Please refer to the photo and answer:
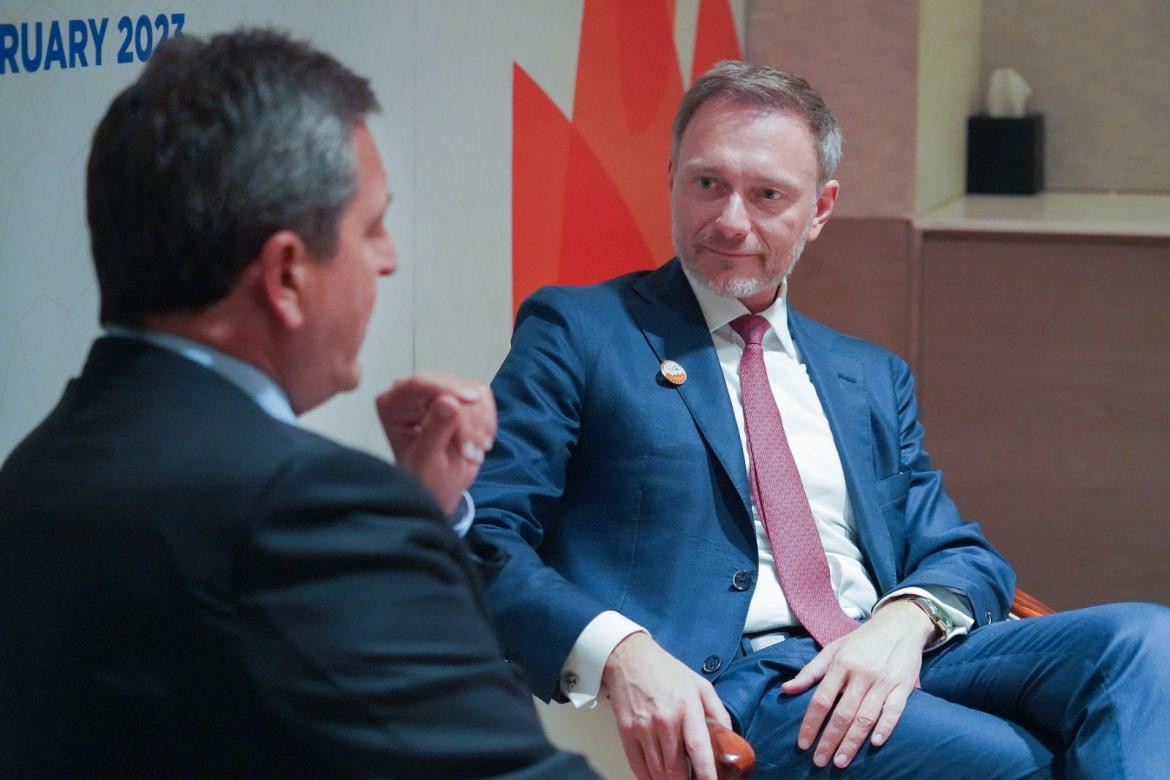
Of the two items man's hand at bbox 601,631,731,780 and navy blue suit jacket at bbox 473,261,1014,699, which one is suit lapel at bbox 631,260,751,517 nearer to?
navy blue suit jacket at bbox 473,261,1014,699

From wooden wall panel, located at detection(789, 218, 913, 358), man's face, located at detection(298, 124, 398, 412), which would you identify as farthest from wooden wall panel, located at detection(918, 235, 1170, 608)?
man's face, located at detection(298, 124, 398, 412)

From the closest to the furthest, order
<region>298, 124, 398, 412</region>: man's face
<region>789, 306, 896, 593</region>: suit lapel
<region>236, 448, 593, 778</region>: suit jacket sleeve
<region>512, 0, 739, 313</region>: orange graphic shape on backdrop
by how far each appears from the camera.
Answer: <region>236, 448, 593, 778</region>: suit jacket sleeve
<region>298, 124, 398, 412</region>: man's face
<region>789, 306, 896, 593</region>: suit lapel
<region>512, 0, 739, 313</region>: orange graphic shape on backdrop

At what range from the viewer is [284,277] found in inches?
40.6

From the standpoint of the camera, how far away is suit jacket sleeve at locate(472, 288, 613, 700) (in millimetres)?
1930

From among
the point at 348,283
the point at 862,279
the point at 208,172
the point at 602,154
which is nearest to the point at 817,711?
the point at 348,283

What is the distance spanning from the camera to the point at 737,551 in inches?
83.4

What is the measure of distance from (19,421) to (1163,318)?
3.06m

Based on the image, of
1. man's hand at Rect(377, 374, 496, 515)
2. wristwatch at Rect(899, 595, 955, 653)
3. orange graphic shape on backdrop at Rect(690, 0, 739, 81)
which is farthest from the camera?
orange graphic shape on backdrop at Rect(690, 0, 739, 81)

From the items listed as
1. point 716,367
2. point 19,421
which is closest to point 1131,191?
point 716,367

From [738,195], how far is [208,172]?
1.43 metres

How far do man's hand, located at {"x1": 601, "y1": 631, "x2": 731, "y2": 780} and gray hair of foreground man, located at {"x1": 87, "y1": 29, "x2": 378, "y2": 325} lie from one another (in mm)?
942

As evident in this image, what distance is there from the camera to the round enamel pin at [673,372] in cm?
220

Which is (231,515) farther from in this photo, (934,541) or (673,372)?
(934,541)

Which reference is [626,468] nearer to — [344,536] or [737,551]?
[737,551]
